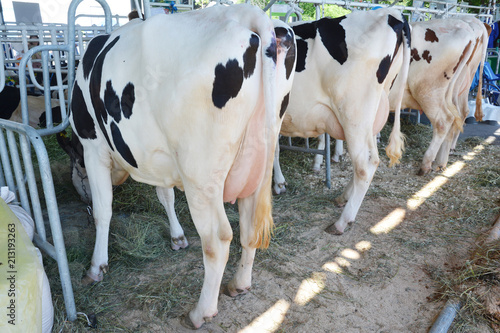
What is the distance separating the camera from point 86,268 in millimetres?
2789

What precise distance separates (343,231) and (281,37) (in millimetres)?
2051

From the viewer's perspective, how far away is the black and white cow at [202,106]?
1839mm

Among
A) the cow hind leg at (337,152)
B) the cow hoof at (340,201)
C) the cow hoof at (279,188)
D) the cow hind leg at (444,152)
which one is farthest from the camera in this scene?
the cow hind leg at (337,152)

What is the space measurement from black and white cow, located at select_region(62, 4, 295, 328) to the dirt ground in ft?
1.30

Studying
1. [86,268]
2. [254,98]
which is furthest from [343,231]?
[86,268]

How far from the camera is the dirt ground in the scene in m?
2.36

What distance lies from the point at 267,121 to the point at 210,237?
0.74 m

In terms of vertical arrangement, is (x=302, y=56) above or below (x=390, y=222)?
above

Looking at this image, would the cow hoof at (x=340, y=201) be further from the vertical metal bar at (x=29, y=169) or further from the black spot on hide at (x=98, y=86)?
the vertical metal bar at (x=29, y=169)

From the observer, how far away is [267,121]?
196 centimetres

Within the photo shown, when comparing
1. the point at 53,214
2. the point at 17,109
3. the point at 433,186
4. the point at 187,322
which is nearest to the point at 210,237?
the point at 187,322

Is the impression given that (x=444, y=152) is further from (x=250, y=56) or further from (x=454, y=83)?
(x=250, y=56)

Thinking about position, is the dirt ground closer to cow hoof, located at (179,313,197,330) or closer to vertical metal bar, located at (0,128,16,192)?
cow hoof, located at (179,313,197,330)

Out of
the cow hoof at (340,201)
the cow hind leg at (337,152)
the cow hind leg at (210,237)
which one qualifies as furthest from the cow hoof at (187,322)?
the cow hind leg at (337,152)
